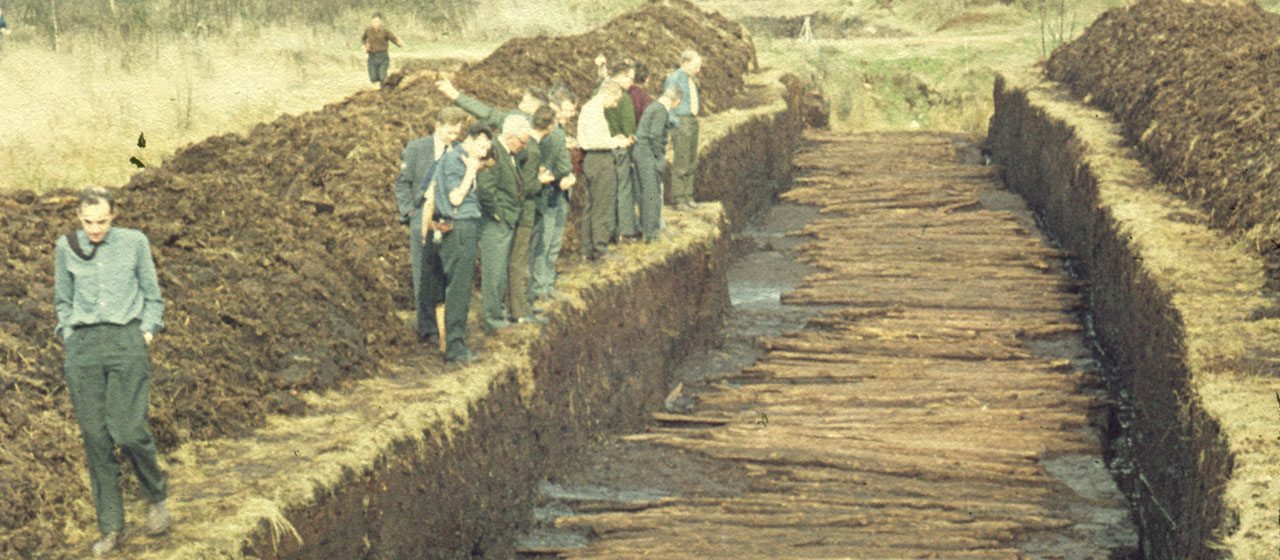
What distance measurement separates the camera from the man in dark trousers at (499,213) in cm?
1138

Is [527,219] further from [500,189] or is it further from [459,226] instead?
[459,226]

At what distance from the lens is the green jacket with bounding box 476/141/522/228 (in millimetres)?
11320

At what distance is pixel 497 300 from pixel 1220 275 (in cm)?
493

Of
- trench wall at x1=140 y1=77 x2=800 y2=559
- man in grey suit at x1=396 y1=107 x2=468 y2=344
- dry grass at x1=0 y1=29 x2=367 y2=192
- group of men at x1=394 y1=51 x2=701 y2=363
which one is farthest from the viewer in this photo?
dry grass at x1=0 y1=29 x2=367 y2=192

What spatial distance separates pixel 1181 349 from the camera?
435 inches

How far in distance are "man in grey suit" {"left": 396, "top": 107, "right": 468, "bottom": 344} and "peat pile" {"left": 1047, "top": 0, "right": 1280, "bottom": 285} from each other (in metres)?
5.54

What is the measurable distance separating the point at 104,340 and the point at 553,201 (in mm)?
5740

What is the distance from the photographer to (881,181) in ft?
80.6

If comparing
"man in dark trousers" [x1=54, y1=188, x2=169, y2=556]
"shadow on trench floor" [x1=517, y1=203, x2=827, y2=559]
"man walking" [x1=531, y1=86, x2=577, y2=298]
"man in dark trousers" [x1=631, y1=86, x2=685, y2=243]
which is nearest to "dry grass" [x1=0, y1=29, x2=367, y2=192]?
"man walking" [x1=531, y1=86, x2=577, y2=298]

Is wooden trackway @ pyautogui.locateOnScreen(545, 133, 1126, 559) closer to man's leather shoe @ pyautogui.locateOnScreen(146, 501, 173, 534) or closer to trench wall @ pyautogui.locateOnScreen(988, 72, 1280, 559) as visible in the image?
trench wall @ pyautogui.locateOnScreen(988, 72, 1280, 559)

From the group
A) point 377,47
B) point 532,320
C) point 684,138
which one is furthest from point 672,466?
point 377,47

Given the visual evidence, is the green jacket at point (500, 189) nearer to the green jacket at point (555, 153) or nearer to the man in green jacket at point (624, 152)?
the green jacket at point (555, 153)

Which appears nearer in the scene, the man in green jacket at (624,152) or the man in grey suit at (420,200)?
the man in grey suit at (420,200)

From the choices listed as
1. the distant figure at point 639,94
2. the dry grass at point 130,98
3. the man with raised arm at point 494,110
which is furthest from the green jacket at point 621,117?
the dry grass at point 130,98
